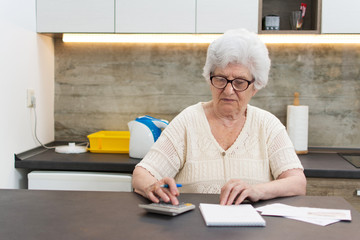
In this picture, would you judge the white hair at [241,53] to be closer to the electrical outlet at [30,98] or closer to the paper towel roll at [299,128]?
the paper towel roll at [299,128]

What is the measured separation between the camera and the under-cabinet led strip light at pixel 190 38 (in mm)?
2586

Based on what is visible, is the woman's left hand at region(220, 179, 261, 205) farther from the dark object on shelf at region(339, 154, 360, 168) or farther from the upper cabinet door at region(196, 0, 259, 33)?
the upper cabinet door at region(196, 0, 259, 33)

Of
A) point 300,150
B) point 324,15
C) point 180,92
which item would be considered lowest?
point 300,150

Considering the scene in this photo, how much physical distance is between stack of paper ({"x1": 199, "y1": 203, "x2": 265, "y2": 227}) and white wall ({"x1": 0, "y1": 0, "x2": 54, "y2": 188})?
4.54 ft

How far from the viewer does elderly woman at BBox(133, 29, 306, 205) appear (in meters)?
1.70

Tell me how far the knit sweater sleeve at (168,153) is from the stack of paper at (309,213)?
1.78 ft

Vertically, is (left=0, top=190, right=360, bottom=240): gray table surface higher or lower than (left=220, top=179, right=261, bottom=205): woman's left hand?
lower

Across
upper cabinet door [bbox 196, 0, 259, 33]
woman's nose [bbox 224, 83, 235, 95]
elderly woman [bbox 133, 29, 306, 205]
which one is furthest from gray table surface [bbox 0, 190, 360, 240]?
upper cabinet door [bbox 196, 0, 259, 33]

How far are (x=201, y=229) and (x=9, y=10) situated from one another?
171cm

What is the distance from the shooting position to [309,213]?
1.24m

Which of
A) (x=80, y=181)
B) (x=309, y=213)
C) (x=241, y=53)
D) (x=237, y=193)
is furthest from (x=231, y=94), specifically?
(x=80, y=181)

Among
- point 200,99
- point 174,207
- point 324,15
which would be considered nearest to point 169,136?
point 174,207

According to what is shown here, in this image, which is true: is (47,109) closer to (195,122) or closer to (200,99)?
(200,99)

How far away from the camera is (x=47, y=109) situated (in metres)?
2.85
